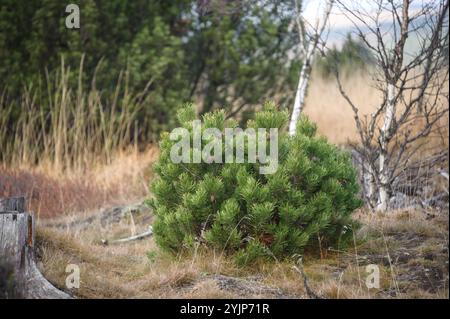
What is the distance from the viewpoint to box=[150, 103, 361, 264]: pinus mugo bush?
4574 mm

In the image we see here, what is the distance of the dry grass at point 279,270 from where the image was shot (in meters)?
4.25

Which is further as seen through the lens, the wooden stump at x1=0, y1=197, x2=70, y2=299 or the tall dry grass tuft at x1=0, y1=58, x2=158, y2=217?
the tall dry grass tuft at x1=0, y1=58, x2=158, y2=217

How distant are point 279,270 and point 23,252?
5.45ft

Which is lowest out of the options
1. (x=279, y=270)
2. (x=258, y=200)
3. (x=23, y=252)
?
(x=279, y=270)

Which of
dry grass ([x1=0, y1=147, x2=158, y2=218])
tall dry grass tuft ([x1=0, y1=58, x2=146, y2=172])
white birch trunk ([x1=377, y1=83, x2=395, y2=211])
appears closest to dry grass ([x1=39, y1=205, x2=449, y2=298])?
white birch trunk ([x1=377, y1=83, x2=395, y2=211])

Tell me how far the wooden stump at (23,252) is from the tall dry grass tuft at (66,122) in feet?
15.8

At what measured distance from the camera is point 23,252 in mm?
4191

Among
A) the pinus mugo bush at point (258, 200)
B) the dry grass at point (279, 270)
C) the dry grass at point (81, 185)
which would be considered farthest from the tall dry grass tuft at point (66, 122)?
the pinus mugo bush at point (258, 200)

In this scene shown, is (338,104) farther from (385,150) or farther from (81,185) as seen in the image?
(385,150)

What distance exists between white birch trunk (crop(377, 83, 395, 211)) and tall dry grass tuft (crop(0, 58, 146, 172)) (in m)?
4.33

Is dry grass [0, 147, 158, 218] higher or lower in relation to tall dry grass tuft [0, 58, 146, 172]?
lower

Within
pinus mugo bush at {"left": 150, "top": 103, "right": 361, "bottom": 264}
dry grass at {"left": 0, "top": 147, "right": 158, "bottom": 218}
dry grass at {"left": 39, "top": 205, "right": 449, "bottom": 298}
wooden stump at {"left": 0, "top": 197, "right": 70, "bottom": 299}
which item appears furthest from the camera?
dry grass at {"left": 0, "top": 147, "right": 158, "bottom": 218}

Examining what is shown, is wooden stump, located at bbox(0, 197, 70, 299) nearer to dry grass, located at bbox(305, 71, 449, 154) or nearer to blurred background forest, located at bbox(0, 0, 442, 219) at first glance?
blurred background forest, located at bbox(0, 0, 442, 219)

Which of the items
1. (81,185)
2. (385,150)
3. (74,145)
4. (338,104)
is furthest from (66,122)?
(338,104)
